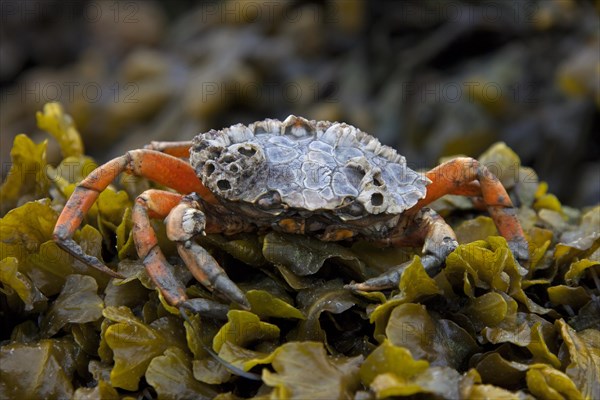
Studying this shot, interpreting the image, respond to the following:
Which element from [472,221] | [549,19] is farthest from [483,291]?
[549,19]

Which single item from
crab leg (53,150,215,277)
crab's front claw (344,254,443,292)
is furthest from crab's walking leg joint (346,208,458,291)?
crab leg (53,150,215,277)

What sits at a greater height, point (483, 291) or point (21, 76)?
point (483, 291)

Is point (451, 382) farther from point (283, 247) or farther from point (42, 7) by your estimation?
point (42, 7)

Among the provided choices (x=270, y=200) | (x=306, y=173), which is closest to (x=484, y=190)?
Result: (x=306, y=173)

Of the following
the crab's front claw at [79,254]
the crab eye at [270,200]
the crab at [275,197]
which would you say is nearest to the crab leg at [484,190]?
the crab at [275,197]

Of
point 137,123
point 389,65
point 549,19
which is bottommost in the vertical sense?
point 137,123

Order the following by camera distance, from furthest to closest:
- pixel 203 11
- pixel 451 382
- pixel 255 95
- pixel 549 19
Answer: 1. pixel 203 11
2. pixel 255 95
3. pixel 549 19
4. pixel 451 382

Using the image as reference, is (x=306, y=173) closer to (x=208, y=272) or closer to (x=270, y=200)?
(x=270, y=200)

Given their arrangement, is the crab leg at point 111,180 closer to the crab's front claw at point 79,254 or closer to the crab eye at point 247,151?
the crab's front claw at point 79,254
